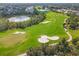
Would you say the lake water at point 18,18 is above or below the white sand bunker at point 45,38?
above

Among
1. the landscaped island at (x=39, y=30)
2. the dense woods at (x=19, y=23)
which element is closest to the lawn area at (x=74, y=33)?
the landscaped island at (x=39, y=30)

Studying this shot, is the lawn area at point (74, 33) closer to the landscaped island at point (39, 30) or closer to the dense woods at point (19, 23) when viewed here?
the landscaped island at point (39, 30)

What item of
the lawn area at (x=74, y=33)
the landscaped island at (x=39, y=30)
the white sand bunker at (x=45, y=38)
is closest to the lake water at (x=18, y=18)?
the landscaped island at (x=39, y=30)

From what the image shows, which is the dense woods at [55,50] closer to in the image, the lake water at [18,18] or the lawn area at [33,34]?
the lawn area at [33,34]

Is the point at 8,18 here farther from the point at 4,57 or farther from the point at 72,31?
the point at 72,31

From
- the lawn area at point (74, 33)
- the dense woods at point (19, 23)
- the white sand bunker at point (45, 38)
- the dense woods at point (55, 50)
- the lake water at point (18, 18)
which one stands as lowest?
the dense woods at point (55, 50)

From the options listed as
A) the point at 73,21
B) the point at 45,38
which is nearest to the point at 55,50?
the point at 45,38

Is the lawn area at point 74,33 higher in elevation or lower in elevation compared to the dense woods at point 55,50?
higher

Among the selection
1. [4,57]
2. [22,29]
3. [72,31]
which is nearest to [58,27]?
[72,31]

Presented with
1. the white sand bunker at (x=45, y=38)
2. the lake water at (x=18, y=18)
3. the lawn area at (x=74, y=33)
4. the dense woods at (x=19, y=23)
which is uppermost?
the lake water at (x=18, y=18)

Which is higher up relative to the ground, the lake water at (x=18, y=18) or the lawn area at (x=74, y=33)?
the lake water at (x=18, y=18)
